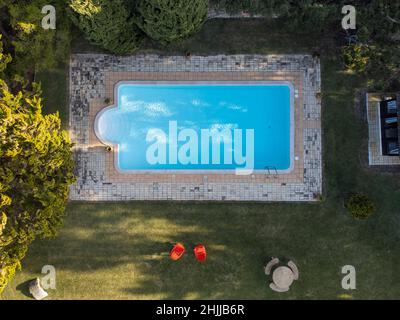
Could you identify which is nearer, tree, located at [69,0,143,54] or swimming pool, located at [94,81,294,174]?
tree, located at [69,0,143,54]

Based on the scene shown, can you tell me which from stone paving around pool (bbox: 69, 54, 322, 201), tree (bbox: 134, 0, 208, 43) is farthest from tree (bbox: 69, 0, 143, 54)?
stone paving around pool (bbox: 69, 54, 322, 201)

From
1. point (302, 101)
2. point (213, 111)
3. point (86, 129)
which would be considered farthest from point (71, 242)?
point (302, 101)

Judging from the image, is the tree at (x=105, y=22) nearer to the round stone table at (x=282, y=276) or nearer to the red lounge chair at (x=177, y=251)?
the red lounge chair at (x=177, y=251)

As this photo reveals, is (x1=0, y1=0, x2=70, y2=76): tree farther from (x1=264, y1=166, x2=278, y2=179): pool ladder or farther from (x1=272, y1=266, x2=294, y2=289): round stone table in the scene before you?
(x1=272, y1=266, x2=294, y2=289): round stone table

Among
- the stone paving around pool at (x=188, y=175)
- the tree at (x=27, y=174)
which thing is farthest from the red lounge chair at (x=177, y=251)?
the tree at (x=27, y=174)

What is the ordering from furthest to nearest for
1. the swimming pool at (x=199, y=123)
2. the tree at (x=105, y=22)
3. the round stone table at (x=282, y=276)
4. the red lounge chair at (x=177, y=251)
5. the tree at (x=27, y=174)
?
the swimming pool at (x=199, y=123)
the red lounge chair at (x=177, y=251)
the round stone table at (x=282, y=276)
the tree at (x=105, y=22)
the tree at (x=27, y=174)

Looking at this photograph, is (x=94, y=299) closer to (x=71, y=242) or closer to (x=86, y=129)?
(x=71, y=242)

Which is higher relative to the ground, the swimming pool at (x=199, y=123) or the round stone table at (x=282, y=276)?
the swimming pool at (x=199, y=123)
